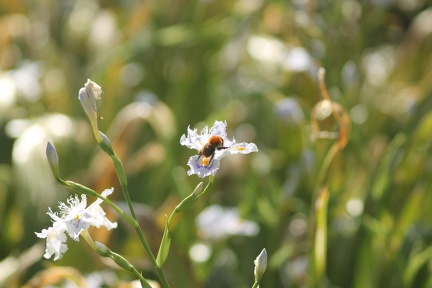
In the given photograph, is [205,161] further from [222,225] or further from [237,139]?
[237,139]

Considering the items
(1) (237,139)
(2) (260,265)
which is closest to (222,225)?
(1) (237,139)

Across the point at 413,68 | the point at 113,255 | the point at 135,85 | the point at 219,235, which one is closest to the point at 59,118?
the point at 135,85

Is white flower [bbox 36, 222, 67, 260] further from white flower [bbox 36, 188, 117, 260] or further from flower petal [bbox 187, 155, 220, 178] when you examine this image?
flower petal [bbox 187, 155, 220, 178]

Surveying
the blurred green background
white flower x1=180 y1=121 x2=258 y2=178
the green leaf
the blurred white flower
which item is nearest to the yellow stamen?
white flower x1=180 y1=121 x2=258 y2=178

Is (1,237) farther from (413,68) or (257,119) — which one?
(413,68)

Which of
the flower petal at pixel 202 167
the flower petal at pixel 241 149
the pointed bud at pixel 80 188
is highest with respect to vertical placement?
the flower petal at pixel 241 149

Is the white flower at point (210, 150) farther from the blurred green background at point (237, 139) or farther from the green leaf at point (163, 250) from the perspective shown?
the blurred green background at point (237, 139)

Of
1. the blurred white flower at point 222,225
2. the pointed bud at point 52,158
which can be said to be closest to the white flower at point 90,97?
the pointed bud at point 52,158

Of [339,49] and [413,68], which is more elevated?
[339,49]
